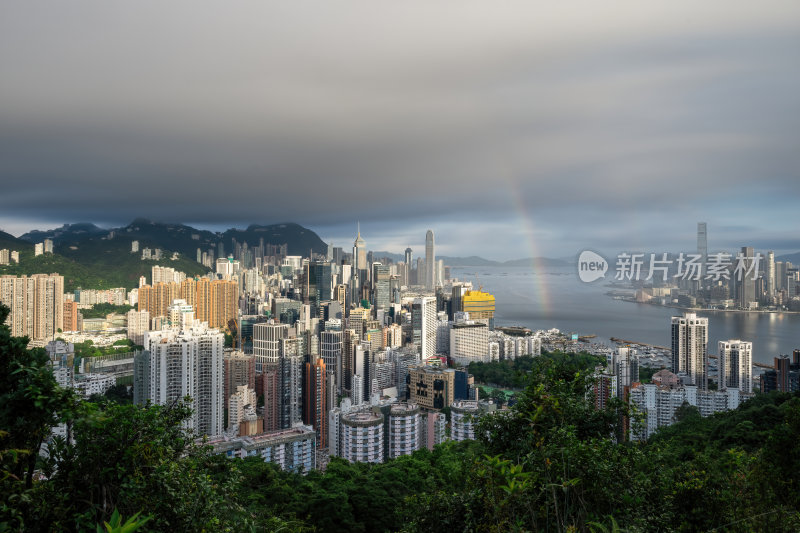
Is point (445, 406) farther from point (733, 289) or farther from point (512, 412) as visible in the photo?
point (512, 412)

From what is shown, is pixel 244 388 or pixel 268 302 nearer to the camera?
pixel 244 388

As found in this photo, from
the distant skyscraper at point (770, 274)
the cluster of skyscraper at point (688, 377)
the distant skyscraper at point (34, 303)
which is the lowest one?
the cluster of skyscraper at point (688, 377)

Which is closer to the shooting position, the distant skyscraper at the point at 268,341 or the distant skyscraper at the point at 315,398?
the distant skyscraper at the point at 315,398

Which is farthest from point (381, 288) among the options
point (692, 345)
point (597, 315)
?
point (692, 345)

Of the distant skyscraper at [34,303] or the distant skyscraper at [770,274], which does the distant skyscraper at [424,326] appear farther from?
the distant skyscraper at [34,303]

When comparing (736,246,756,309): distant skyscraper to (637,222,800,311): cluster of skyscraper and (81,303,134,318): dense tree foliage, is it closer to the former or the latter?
(637,222,800,311): cluster of skyscraper

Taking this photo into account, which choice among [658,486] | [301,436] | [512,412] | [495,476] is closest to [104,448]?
[495,476]

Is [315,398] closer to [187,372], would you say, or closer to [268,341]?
[187,372]

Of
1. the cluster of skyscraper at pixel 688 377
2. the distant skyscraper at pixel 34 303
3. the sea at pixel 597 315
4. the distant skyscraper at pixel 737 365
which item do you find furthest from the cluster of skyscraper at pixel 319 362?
the distant skyscraper at pixel 737 365
